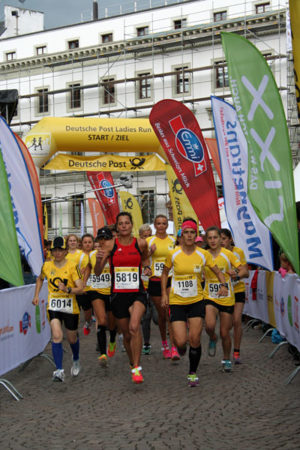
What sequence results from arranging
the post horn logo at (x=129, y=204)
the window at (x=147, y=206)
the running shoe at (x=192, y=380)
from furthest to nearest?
the window at (x=147, y=206) → the post horn logo at (x=129, y=204) → the running shoe at (x=192, y=380)

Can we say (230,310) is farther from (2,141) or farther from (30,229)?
(2,141)

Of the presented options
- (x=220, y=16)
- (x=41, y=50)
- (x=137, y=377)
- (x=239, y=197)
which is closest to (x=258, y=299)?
(x=239, y=197)

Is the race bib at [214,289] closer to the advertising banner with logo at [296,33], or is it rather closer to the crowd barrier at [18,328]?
the crowd barrier at [18,328]

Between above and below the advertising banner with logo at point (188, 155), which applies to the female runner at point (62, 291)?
below

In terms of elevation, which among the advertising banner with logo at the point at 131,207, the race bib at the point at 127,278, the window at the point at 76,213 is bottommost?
the race bib at the point at 127,278

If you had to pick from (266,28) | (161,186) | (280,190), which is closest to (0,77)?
(161,186)

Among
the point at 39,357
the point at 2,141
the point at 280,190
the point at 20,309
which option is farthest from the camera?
the point at 39,357

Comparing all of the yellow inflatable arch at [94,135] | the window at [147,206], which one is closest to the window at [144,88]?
the window at [147,206]

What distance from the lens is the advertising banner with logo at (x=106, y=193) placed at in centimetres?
2714

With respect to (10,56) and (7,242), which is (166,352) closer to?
(7,242)

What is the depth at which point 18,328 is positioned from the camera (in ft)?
29.9

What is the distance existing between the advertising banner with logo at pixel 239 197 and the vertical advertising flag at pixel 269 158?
14.2ft

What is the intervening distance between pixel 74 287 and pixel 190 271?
1477mm

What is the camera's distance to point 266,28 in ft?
141
